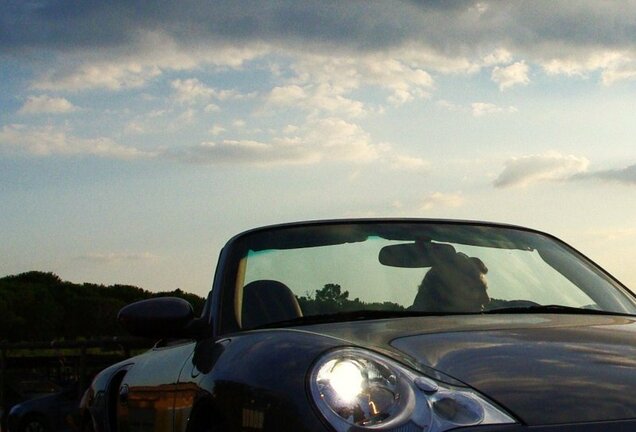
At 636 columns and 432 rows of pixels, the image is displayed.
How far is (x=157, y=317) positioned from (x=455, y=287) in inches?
45.1

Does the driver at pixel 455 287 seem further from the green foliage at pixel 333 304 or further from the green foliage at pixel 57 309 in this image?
the green foliage at pixel 57 309

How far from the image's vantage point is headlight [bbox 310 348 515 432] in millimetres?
2850

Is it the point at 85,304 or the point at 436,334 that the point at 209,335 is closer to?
the point at 436,334

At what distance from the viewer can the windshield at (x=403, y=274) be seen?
4.29m

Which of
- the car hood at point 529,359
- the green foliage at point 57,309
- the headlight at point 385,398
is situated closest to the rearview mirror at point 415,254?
the car hood at point 529,359

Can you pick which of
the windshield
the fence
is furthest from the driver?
the fence

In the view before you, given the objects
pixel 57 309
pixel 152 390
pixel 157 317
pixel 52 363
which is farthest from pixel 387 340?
pixel 57 309

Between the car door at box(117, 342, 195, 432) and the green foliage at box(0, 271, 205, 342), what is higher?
the green foliage at box(0, 271, 205, 342)

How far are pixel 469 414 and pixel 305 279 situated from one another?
1654 mm

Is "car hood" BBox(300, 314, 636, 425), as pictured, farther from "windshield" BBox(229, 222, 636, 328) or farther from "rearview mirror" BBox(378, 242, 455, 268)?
"rearview mirror" BBox(378, 242, 455, 268)

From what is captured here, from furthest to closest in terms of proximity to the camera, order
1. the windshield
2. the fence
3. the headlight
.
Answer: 1. the fence
2. the windshield
3. the headlight

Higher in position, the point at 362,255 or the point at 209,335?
the point at 362,255

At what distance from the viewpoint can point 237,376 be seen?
11.6ft

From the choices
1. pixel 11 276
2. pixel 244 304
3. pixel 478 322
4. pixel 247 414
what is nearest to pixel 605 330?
pixel 478 322
